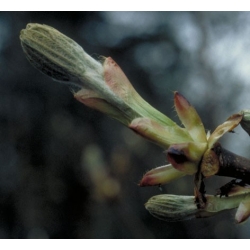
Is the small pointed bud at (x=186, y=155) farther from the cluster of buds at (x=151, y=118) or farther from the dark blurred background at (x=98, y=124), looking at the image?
the dark blurred background at (x=98, y=124)

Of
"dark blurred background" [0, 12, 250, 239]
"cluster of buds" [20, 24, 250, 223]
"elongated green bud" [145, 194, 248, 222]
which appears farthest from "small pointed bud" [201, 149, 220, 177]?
"dark blurred background" [0, 12, 250, 239]

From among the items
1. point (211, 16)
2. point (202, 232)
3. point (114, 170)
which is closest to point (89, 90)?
point (202, 232)

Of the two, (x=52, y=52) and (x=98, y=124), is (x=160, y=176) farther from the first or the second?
(x=98, y=124)

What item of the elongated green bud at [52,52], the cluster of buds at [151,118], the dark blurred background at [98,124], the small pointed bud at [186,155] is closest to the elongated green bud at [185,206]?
the cluster of buds at [151,118]

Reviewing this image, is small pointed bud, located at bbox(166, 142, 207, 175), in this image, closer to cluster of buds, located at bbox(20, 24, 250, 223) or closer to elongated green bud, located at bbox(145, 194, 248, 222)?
cluster of buds, located at bbox(20, 24, 250, 223)

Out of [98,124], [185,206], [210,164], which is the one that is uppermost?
[210,164]

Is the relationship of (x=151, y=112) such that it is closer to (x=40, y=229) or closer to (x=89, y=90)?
(x=89, y=90)

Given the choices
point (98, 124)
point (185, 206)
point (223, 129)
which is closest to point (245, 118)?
point (223, 129)
